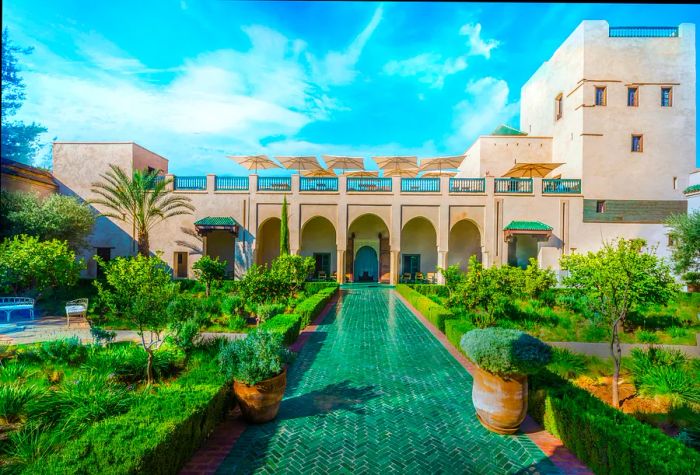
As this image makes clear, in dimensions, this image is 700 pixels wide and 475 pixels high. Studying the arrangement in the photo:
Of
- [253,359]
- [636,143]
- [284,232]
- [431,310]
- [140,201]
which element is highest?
[636,143]

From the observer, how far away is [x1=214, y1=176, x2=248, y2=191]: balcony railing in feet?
77.7

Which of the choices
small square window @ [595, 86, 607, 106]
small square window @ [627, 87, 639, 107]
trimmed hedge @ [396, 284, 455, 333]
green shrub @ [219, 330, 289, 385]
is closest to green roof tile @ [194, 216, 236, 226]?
trimmed hedge @ [396, 284, 455, 333]

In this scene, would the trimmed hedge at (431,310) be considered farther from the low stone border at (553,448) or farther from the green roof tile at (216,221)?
the green roof tile at (216,221)

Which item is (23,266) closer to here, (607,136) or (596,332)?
(596,332)

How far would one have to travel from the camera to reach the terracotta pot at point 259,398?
17.0ft

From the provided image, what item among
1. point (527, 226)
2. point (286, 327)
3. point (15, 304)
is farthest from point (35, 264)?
point (527, 226)

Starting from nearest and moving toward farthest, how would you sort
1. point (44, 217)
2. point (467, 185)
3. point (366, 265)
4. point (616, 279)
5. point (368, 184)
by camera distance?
point (616, 279) → point (44, 217) → point (467, 185) → point (368, 184) → point (366, 265)

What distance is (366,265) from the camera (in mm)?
26156

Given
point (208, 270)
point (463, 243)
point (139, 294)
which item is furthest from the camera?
point (463, 243)

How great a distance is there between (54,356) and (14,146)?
1187 inches

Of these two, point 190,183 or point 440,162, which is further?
point 440,162

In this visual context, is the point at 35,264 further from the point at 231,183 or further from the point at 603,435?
the point at 603,435

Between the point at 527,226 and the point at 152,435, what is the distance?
22593 millimetres

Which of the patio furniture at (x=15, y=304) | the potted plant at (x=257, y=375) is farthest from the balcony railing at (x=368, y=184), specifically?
the potted plant at (x=257, y=375)
